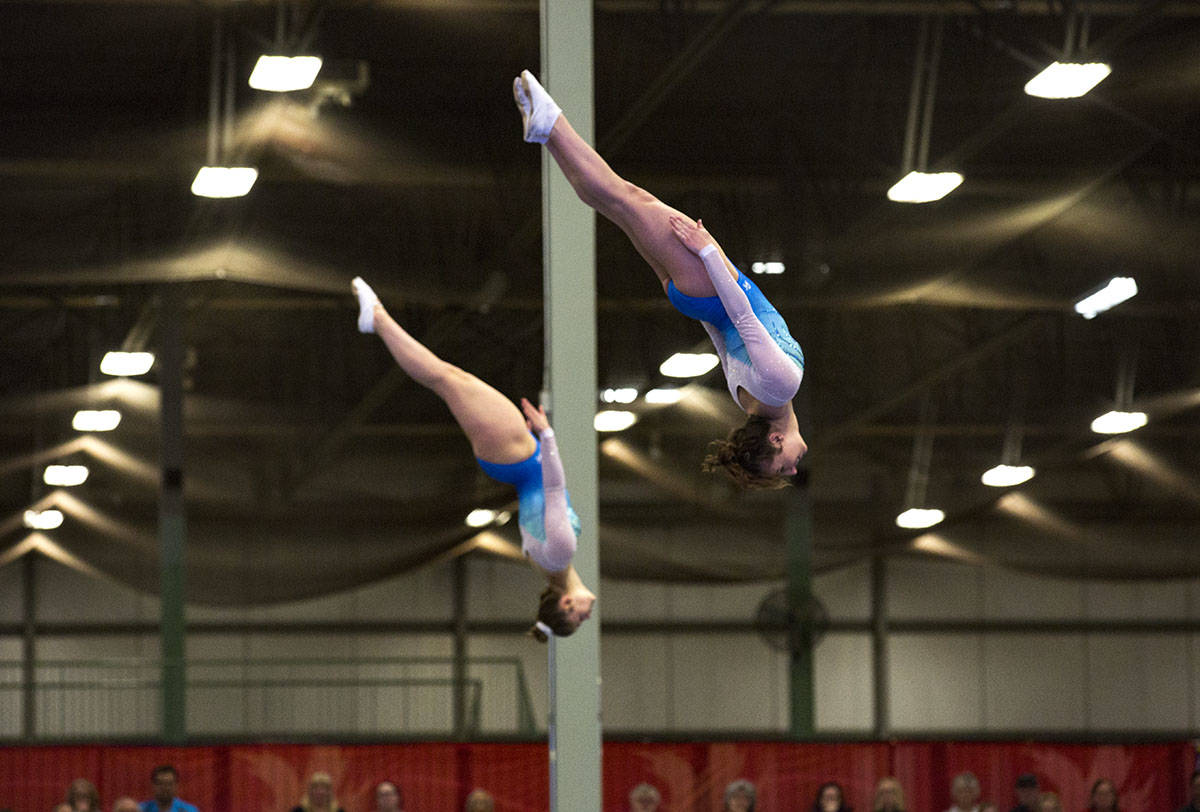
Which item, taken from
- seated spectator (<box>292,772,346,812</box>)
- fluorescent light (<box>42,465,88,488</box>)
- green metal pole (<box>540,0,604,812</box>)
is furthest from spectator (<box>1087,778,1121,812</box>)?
fluorescent light (<box>42,465,88,488</box>)

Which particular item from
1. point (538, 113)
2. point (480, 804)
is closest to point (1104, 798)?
point (480, 804)

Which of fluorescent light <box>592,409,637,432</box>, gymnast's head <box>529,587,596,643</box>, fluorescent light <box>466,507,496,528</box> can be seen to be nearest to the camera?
gymnast's head <box>529,587,596,643</box>

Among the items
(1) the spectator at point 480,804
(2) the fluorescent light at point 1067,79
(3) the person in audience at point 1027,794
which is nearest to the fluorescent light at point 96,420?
(1) the spectator at point 480,804

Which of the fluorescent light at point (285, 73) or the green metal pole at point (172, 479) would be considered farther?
the green metal pole at point (172, 479)

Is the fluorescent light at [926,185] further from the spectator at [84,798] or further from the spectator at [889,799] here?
the spectator at [84,798]

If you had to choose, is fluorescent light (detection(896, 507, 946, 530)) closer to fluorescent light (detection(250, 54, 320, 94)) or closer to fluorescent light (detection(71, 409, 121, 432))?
fluorescent light (detection(71, 409, 121, 432))

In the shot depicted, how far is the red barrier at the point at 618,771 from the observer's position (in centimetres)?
1219

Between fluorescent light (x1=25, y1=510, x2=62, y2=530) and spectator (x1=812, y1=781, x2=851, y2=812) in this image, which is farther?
fluorescent light (x1=25, y1=510, x2=62, y2=530)

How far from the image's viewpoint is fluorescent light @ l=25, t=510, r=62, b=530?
17.4 m

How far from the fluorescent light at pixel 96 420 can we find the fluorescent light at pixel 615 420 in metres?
4.79

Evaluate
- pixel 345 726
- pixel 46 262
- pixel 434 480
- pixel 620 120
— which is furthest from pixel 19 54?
pixel 345 726

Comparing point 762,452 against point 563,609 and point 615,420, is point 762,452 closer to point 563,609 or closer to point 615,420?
point 563,609

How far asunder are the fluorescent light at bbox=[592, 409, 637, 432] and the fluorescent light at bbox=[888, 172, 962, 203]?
4.18 m

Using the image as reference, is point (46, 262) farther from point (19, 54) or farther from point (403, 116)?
point (403, 116)
